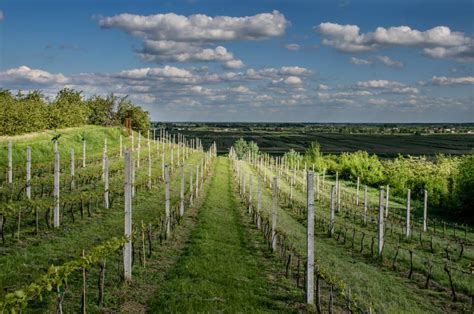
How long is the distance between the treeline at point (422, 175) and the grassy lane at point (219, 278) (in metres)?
31.9

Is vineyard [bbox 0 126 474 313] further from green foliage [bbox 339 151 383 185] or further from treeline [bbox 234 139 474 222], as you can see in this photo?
green foliage [bbox 339 151 383 185]

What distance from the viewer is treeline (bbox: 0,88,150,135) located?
48562mm

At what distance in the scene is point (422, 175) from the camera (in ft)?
217

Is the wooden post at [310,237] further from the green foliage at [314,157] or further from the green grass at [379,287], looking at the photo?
the green foliage at [314,157]

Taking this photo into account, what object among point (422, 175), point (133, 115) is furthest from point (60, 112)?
point (422, 175)

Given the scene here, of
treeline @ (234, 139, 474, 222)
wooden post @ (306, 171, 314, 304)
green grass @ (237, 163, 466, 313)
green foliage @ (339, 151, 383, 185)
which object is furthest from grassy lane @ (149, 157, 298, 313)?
green foliage @ (339, 151, 383, 185)

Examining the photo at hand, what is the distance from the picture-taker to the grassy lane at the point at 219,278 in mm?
12688

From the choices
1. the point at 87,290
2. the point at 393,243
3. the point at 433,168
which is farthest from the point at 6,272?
the point at 433,168

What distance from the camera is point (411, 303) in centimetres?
1505

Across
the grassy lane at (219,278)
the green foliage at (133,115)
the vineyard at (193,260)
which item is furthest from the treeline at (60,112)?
the grassy lane at (219,278)

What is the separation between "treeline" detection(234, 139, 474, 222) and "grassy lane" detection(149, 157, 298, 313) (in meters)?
31.9

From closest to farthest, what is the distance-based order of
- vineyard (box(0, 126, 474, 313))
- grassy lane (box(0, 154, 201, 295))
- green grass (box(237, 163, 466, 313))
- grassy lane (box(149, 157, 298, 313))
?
vineyard (box(0, 126, 474, 313)) → grassy lane (box(149, 157, 298, 313)) → grassy lane (box(0, 154, 201, 295)) → green grass (box(237, 163, 466, 313))

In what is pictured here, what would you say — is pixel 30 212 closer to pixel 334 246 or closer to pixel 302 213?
pixel 334 246

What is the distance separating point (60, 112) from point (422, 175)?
1861 inches
